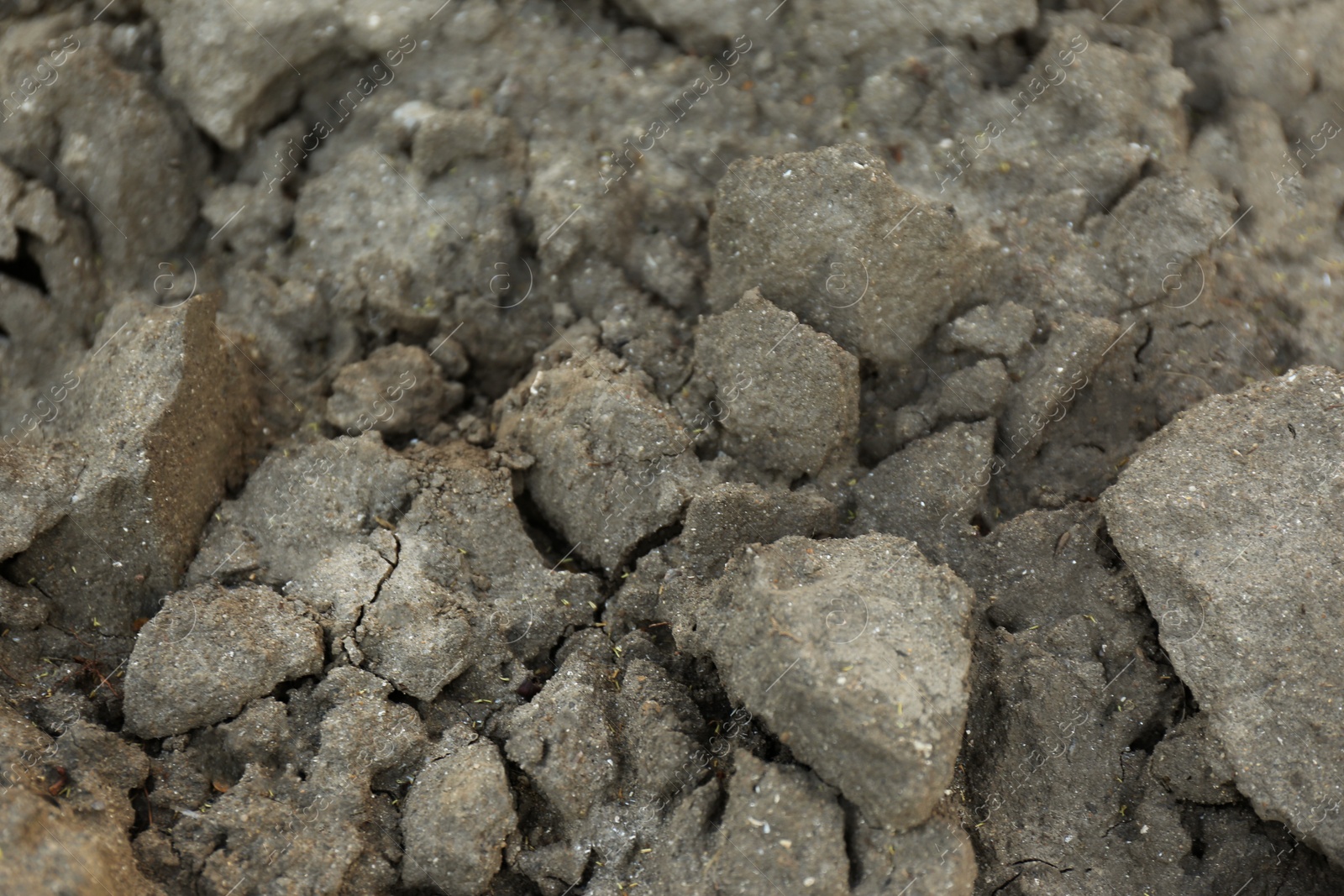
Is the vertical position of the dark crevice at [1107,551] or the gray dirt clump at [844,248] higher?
the gray dirt clump at [844,248]

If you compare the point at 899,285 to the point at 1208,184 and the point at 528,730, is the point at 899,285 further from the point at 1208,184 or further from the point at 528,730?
the point at 528,730

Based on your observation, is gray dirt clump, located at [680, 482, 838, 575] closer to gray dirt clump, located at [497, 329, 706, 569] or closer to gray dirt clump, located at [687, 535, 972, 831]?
gray dirt clump, located at [497, 329, 706, 569]

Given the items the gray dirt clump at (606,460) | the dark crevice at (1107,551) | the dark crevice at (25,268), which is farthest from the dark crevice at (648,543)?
the dark crevice at (25,268)

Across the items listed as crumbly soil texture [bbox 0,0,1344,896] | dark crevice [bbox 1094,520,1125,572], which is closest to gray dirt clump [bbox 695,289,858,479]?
crumbly soil texture [bbox 0,0,1344,896]

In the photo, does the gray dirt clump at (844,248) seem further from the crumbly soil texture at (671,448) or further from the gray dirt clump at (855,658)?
the gray dirt clump at (855,658)

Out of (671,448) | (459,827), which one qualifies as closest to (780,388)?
(671,448)
